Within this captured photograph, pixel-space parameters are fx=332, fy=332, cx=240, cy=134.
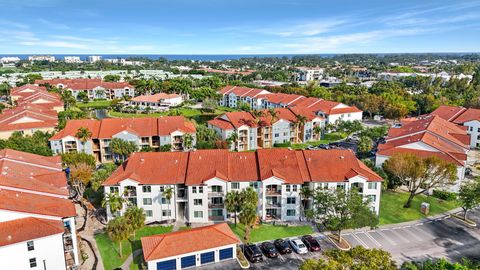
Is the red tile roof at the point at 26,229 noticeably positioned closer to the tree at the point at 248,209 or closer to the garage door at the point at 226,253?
the garage door at the point at 226,253

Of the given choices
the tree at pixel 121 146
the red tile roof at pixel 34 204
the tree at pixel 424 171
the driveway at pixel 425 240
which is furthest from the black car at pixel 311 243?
the tree at pixel 121 146

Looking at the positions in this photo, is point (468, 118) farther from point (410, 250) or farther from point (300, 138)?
point (410, 250)

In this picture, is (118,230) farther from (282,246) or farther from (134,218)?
(282,246)

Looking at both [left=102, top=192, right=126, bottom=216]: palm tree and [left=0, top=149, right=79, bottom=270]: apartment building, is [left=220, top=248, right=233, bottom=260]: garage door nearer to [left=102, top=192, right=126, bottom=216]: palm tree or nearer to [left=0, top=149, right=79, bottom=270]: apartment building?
[left=102, top=192, right=126, bottom=216]: palm tree

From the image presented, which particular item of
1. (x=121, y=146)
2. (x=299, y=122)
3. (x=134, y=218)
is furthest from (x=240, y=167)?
(x=299, y=122)

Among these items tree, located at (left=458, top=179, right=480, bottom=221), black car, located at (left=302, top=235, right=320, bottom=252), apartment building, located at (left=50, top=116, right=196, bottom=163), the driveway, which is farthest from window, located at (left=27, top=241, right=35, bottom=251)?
tree, located at (left=458, top=179, right=480, bottom=221)

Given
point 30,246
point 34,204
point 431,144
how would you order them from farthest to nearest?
point 431,144 < point 34,204 < point 30,246
